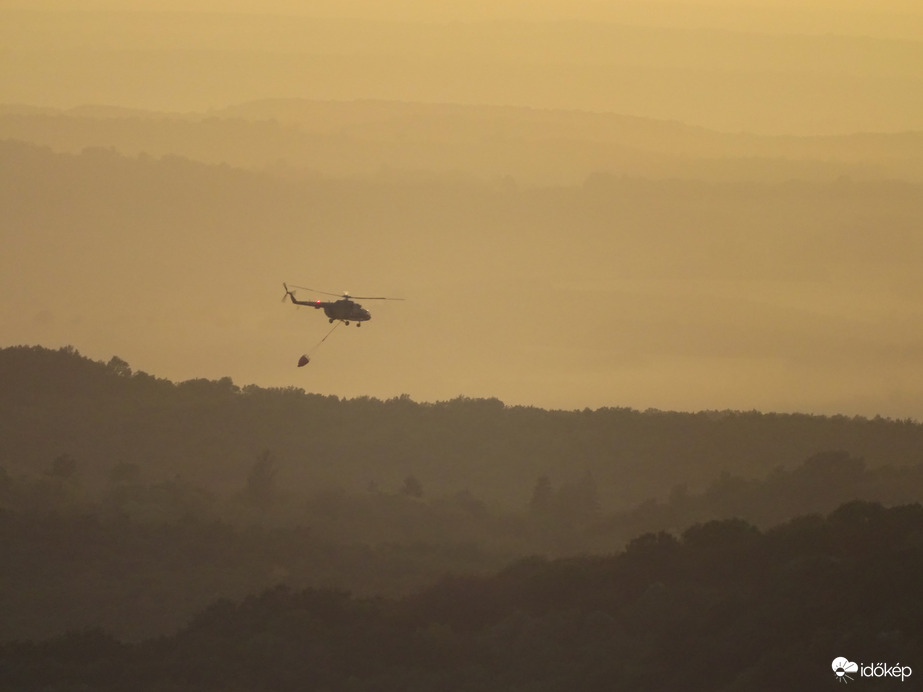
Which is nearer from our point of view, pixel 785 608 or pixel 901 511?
pixel 785 608

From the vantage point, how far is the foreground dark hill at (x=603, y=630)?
13012cm

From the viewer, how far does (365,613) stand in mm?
165500

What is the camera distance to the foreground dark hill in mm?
130125

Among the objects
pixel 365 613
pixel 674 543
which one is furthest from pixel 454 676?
pixel 674 543

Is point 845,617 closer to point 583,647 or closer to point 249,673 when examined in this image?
point 583,647

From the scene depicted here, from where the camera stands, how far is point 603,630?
148 meters

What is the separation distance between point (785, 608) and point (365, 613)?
39.8m
